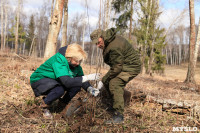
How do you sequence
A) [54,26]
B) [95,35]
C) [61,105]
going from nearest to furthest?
[95,35] < [61,105] < [54,26]

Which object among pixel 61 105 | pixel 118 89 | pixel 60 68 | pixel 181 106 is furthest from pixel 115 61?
pixel 181 106

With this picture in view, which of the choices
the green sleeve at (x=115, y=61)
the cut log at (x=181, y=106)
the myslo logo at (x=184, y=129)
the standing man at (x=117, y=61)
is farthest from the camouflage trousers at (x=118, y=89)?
the cut log at (x=181, y=106)

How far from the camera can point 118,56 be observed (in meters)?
2.16

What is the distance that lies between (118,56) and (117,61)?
0.07m

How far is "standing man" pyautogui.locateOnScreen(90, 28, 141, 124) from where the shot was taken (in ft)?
7.06

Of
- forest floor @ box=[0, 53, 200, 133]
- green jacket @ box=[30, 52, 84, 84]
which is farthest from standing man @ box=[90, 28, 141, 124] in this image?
green jacket @ box=[30, 52, 84, 84]

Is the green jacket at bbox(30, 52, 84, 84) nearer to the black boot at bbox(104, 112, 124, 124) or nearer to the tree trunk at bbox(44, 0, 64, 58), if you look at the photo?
the black boot at bbox(104, 112, 124, 124)

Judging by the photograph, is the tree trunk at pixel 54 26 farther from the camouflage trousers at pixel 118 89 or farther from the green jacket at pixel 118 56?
the camouflage trousers at pixel 118 89

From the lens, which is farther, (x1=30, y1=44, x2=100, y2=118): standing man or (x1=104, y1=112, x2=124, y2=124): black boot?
(x1=104, y1=112, x2=124, y2=124): black boot

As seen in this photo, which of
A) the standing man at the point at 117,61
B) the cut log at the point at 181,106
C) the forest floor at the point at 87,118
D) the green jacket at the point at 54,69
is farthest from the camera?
the cut log at the point at 181,106

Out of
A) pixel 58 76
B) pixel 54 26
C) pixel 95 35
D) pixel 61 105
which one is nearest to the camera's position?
pixel 58 76

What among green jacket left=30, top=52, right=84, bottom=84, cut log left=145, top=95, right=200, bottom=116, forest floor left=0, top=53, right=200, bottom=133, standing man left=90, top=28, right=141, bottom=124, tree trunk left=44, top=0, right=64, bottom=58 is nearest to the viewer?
forest floor left=0, top=53, right=200, bottom=133

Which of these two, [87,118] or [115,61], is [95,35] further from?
[87,118]

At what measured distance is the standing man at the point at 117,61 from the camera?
215cm
